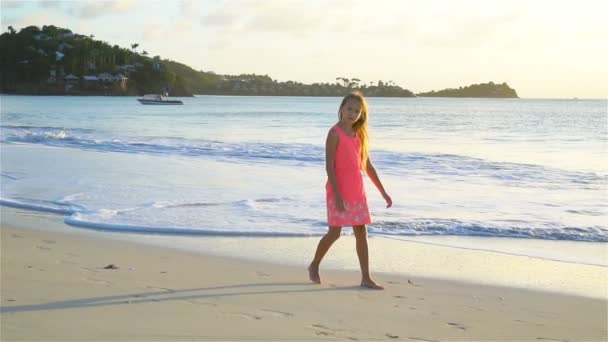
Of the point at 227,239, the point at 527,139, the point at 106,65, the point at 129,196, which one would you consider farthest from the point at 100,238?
the point at 106,65

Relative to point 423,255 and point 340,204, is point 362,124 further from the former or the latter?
point 423,255

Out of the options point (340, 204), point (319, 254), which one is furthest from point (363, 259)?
point (340, 204)

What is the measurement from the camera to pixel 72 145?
69.4 ft

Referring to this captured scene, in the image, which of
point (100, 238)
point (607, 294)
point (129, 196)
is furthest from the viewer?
point (129, 196)

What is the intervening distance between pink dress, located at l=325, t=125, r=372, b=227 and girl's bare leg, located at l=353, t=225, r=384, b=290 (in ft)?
0.33

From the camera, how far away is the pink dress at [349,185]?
208 inches

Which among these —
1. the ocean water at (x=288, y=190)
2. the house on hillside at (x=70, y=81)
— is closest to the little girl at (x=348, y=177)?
the ocean water at (x=288, y=190)

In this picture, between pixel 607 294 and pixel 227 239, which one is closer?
pixel 607 294

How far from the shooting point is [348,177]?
5309 mm

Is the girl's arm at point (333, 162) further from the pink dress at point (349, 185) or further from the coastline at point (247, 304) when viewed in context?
the coastline at point (247, 304)

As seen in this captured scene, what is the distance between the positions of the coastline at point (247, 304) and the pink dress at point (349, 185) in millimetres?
512

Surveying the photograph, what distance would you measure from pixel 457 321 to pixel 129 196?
6433 mm

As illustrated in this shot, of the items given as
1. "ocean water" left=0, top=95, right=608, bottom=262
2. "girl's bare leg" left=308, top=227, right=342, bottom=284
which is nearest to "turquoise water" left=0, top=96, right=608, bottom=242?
"ocean water" left=0, top=95, right=608, bottom=262

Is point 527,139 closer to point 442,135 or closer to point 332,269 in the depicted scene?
point 442,135
